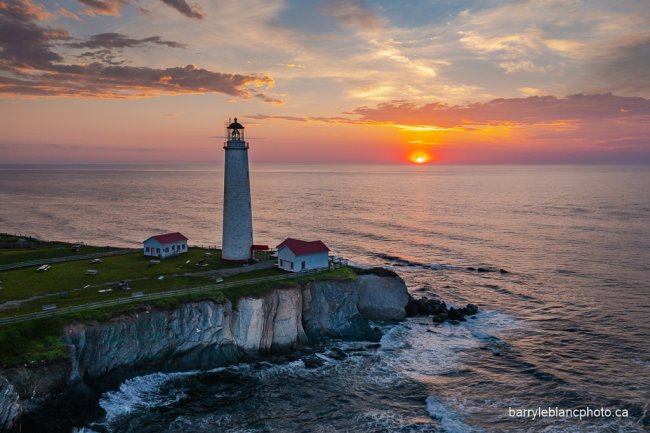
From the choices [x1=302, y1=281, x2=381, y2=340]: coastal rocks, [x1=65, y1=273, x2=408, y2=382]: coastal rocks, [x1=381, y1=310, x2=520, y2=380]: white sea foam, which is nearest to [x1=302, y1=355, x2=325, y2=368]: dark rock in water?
[x1=65, y1=273, x2=408, y2=382]: coastal rocks

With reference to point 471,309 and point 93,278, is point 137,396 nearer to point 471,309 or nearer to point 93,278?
point 93,278

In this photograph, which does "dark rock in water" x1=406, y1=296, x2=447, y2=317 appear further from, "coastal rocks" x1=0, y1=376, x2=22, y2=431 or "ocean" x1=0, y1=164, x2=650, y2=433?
"coastal rocks" x1=0, y1=376, x2=22, y2=431

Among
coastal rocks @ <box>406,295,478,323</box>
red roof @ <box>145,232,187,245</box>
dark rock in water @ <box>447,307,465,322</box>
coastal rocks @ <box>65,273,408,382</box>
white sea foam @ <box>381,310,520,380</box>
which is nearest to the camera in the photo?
coastal rocks @ <box>65,273,408,382</box>

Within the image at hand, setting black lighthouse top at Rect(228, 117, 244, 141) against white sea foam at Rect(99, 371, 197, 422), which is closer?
white sea foam at Rect(99, 371, 197, 422)

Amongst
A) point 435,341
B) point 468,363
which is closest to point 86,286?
point 435,341

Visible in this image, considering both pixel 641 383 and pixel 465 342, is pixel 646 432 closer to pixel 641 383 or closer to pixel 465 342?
pixel 641 383

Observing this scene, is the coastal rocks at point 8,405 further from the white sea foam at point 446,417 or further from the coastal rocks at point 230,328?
the white sea foam at point 446,417

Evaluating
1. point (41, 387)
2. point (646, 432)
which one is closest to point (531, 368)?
point (646, 432)
